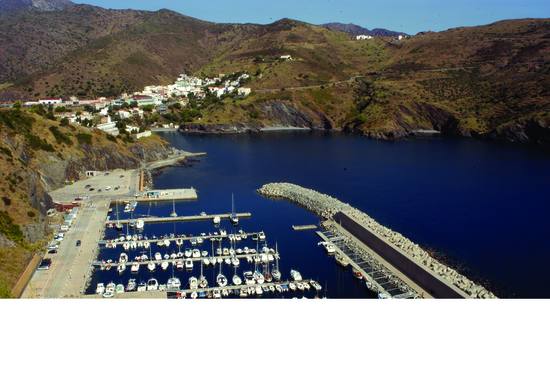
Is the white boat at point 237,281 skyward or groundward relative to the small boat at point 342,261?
groundward

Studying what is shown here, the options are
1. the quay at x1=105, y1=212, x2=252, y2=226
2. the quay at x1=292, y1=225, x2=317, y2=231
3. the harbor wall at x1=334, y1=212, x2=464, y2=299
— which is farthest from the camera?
the quay at x1=105, y1=212, x2=252, y2=226

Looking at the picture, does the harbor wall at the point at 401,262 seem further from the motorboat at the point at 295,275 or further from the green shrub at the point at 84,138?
the green shrub at the point at 84,138

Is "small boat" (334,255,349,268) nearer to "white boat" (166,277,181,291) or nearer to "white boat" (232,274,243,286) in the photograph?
"white boat" (232,274,243,286)

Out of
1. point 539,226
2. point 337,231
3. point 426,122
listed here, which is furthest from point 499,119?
point 337,231

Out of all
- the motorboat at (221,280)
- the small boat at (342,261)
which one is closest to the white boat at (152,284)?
the motorboat at (221,280)

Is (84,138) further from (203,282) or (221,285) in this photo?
(221,285)

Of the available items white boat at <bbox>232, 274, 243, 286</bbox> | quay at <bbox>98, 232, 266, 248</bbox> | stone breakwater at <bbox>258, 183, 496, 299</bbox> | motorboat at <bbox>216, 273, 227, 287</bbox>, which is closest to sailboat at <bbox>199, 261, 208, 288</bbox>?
motorboat at <bbox>216, 273, 227, 287</bbox>
